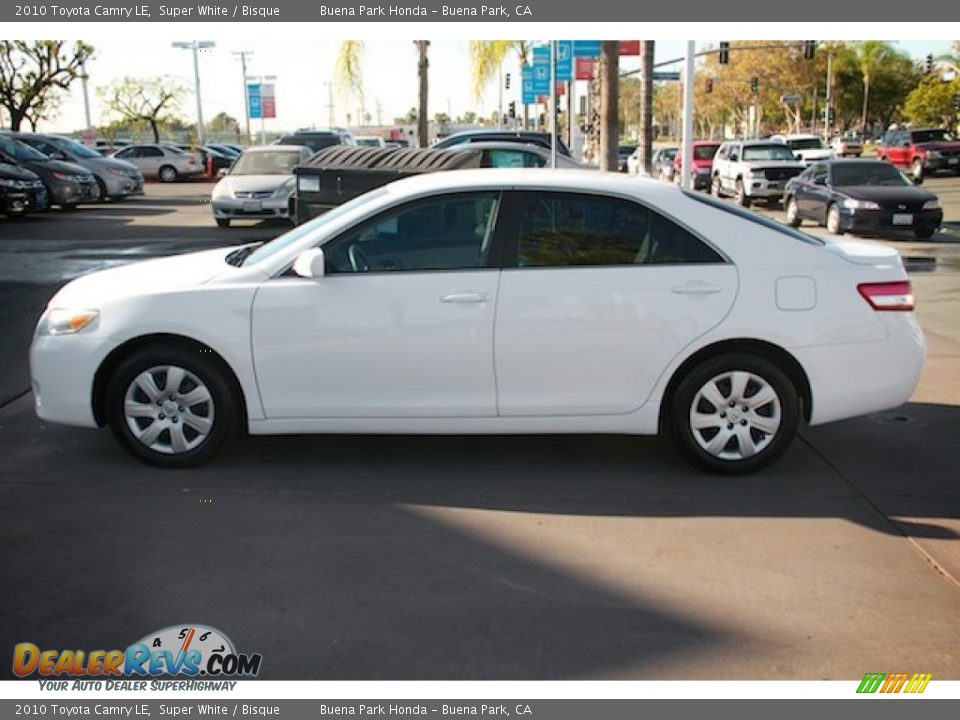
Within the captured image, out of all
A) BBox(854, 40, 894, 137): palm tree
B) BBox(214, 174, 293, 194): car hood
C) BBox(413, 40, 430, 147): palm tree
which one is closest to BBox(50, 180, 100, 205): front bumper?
BBox(214, 174, 293, 194): car hood

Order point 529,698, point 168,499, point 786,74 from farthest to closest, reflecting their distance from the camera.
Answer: point 786,74
point 168,499
point 529,698

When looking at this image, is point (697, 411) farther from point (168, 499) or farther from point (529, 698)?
point (168, 499)

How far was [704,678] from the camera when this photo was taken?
350cm

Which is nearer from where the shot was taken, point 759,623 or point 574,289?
point 759,623

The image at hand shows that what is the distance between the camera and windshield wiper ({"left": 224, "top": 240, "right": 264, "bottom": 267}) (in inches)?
232

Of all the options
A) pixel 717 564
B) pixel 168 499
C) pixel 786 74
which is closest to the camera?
pixel 717 564

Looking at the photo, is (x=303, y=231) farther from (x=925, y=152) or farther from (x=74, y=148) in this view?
(x=925, y=152)

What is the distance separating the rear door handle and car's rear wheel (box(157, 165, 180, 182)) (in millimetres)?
37886

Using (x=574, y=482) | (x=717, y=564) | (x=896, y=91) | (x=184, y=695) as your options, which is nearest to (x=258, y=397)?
(x=574, y=482)

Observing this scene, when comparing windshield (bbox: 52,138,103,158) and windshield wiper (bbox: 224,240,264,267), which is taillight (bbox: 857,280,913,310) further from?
windshield (bbox: 52,138,103,158)

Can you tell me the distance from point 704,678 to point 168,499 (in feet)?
9.67

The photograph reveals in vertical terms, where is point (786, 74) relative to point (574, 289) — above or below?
above

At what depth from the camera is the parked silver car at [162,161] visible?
131 feet

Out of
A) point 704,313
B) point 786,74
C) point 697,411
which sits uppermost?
point 786,74
